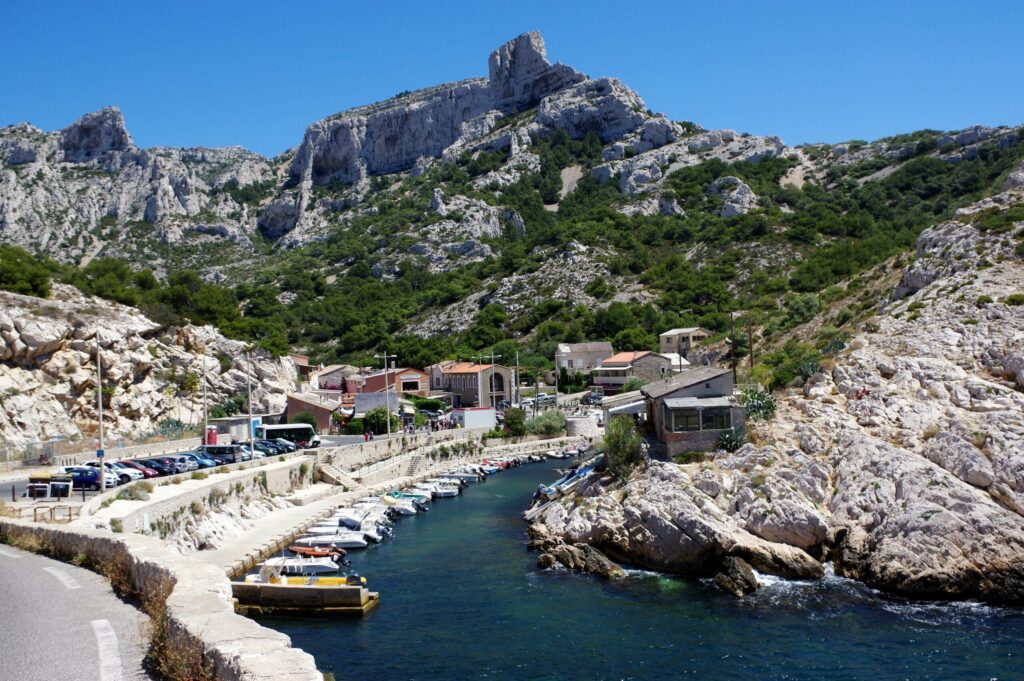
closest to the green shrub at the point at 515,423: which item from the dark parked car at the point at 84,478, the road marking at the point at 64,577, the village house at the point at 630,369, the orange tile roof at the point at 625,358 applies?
the village house at the point at 630,369

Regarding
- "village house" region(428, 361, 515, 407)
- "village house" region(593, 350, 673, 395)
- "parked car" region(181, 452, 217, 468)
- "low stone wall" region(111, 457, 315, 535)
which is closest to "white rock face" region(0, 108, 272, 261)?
"village house" region(428, 361, 515, 407)

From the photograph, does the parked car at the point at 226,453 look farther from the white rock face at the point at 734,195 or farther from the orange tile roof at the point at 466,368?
the white rock face at the point at 734,195

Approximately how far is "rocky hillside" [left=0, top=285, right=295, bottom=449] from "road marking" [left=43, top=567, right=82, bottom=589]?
29.8 metres

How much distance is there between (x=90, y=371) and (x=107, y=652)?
44.8 metres

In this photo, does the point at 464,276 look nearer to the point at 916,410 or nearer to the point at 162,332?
the point at 162,332

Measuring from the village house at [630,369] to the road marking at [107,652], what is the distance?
69114 mm

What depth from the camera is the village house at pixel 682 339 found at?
3221 inches


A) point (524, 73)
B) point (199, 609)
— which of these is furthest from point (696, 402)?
point (524, 73)

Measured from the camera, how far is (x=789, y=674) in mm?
19062

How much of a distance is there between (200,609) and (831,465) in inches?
1027

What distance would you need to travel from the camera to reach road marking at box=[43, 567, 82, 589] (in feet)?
39.1

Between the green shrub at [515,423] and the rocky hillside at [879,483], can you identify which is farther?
the green shrub at [515,423]

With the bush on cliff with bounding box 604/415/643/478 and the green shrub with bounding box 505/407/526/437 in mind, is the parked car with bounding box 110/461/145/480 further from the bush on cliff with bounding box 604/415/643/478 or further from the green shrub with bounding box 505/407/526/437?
the green shrub with bounding box 505/407/526/437

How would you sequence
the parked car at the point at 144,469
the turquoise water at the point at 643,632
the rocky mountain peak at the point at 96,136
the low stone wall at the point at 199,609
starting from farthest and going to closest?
the rocky mountain peak at the point at 96,136 → the parked car at the point at 144,469 → the turquoise water at the point at 643,632 → the low stone wall at the point at 199,609
